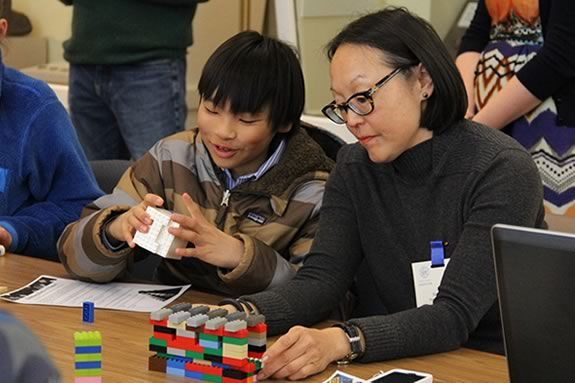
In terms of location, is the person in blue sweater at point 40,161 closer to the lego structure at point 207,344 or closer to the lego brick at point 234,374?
the lego structure at point 207,344

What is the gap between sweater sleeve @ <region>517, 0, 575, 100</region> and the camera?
117 inches

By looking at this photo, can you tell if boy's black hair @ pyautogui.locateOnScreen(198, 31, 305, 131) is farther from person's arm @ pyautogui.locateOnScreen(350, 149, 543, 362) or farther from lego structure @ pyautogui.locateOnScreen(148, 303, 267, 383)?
lego structure @ pyautogui.locateOnScreen(148, 303, 267, 383)

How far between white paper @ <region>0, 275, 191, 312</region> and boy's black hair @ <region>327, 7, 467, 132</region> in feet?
2.19

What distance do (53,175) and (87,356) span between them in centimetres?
115

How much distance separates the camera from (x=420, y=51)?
216 centimetres

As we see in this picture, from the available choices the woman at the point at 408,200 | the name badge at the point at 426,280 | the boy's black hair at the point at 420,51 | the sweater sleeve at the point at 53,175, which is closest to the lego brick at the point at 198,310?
the woman at the point at 408,200

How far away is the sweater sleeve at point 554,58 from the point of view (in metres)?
2.98

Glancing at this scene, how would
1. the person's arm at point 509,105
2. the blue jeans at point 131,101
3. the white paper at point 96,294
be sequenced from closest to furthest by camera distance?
1. the white paper at point 96,294
2. the person's arm at point 509,105
3. the blue jeans at point 131,101

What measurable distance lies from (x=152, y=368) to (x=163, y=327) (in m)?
0.08

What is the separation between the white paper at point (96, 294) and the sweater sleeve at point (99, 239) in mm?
35

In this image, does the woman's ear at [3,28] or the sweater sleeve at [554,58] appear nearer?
the woman's ear at [3,28]

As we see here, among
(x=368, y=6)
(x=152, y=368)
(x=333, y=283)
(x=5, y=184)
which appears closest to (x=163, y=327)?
(x=152, y=368)

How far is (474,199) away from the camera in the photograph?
2.13 meters

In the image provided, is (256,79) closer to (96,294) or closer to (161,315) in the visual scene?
(96,294)
